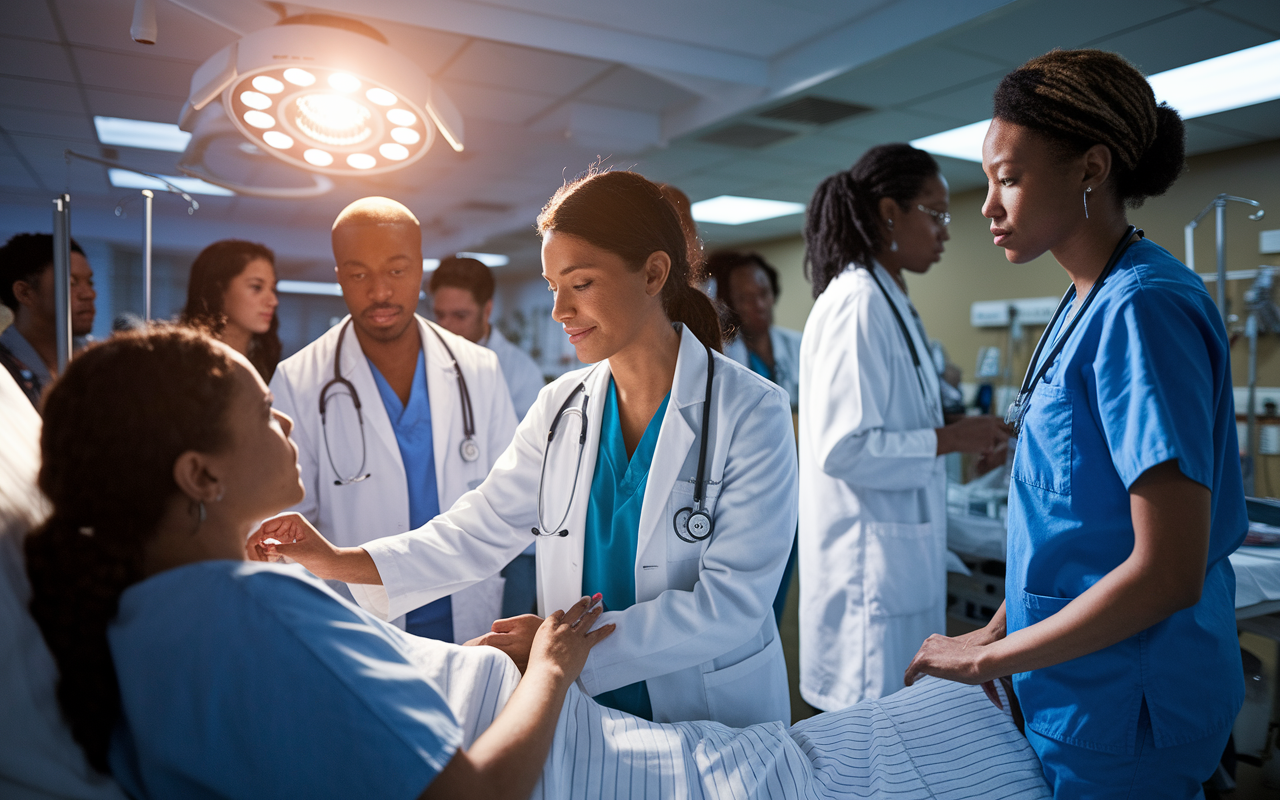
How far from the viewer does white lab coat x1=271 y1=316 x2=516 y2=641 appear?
1852 millimetres

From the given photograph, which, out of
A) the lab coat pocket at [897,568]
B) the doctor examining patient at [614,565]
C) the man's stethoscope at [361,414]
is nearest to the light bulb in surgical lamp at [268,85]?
the doctor examining patient at [614,565]

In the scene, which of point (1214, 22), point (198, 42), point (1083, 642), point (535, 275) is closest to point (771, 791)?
point (1083, 642)

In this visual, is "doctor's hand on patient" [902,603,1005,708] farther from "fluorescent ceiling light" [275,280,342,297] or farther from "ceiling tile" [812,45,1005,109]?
"fluorescent ceiling light" [275,280,342,297]

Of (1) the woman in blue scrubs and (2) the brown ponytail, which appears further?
(2) the brown ponytail

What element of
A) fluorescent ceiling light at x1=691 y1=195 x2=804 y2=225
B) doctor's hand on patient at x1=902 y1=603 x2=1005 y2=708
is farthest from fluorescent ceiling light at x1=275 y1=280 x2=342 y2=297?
doctor's hand on patient at x1=902 y1=603 x2=1005 y2=708

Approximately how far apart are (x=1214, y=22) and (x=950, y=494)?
7.46 ft

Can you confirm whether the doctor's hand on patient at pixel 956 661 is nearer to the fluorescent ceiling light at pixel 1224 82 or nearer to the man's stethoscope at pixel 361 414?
the man's stethoscope at pixel 361 414

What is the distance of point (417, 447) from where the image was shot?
6.42 feet

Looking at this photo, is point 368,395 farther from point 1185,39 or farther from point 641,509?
point 1185,39

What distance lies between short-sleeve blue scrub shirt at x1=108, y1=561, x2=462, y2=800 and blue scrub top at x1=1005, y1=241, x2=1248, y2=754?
789 mm

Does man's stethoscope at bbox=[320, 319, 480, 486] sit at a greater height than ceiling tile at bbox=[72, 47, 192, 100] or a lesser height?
lesser

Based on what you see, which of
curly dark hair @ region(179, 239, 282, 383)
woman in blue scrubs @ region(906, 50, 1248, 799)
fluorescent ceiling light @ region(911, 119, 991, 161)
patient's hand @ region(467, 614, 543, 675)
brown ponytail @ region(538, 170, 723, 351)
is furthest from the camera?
fluorescent ceiling light @ region(911, 119, 991, 161)

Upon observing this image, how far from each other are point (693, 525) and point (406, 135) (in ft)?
3.87

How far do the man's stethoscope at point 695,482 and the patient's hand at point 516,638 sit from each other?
185mm
